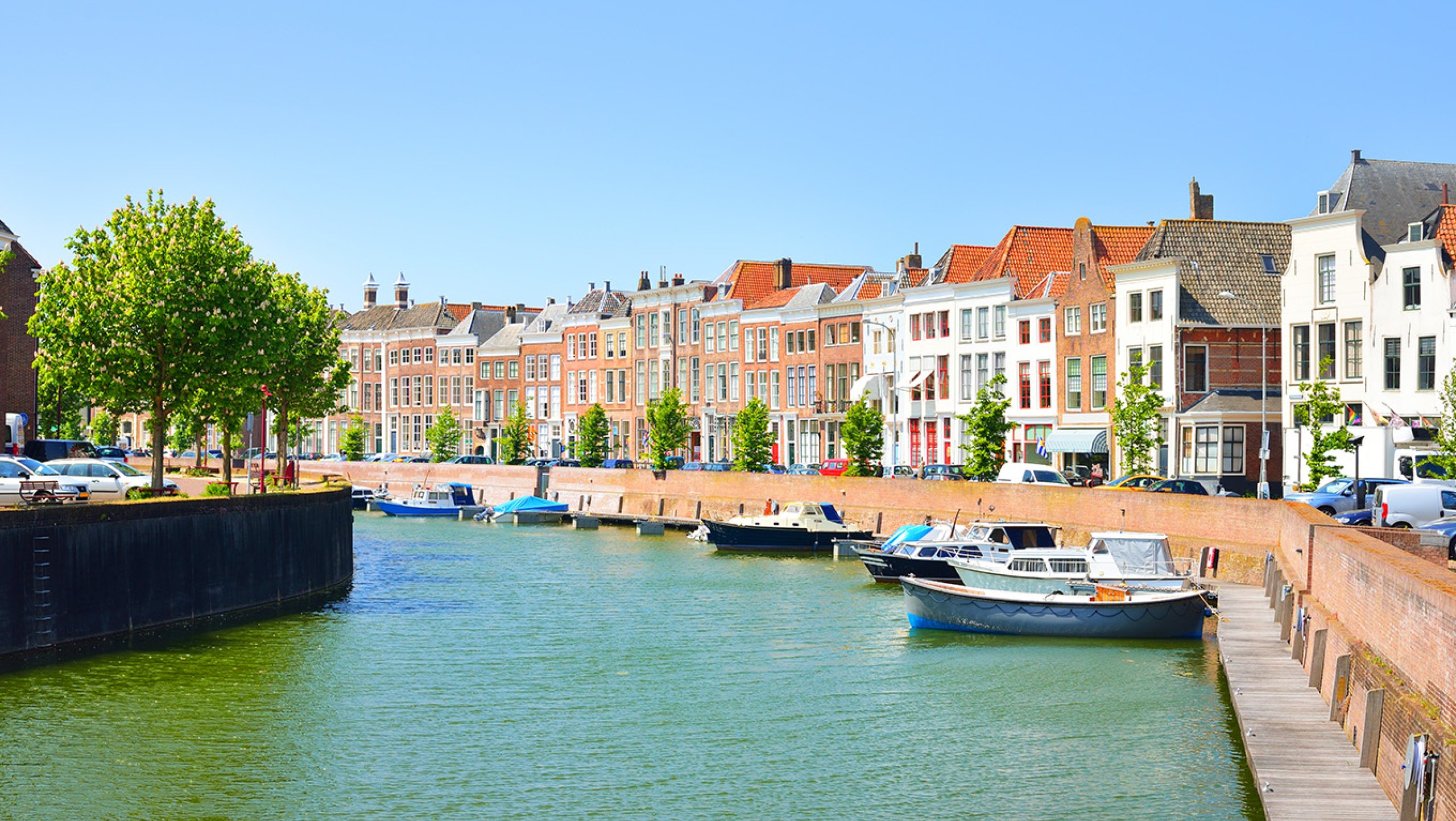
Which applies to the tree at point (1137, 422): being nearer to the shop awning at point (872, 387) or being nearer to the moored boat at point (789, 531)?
the moored boat at point (789, 531)

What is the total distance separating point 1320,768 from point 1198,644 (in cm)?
1991

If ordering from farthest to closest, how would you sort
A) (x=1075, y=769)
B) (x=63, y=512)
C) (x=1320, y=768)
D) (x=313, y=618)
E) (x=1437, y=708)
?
(x=313, y=618), (x=63, y=512), (x=1075, y=769), (x=1320, y=768), (x=1437, y=708)

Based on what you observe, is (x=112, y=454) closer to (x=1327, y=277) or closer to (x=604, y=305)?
(x=604, y=305)

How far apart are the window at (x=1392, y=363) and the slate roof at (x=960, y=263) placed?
32105 mm

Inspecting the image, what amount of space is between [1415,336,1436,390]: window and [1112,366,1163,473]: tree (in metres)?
12.7

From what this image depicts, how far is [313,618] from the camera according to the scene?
48531 millimetres

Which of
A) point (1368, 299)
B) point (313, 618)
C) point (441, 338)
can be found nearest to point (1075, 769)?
point (313, 618)

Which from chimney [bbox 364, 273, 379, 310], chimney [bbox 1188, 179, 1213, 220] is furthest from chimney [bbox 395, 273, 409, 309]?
chimney [bbox 1188, 179, 1213, 220]

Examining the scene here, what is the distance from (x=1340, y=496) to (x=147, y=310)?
131ft

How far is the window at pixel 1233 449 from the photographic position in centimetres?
7600

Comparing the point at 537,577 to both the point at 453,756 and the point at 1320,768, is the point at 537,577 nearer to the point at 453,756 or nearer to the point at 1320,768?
the point at 453,756

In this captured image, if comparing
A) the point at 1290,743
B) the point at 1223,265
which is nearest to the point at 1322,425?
the point at 1223,265

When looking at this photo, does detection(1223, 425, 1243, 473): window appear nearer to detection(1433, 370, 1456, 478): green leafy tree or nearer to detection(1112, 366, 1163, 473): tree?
detection(1112, 366, 1163, 473): tree

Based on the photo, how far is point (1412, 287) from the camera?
66750mm
